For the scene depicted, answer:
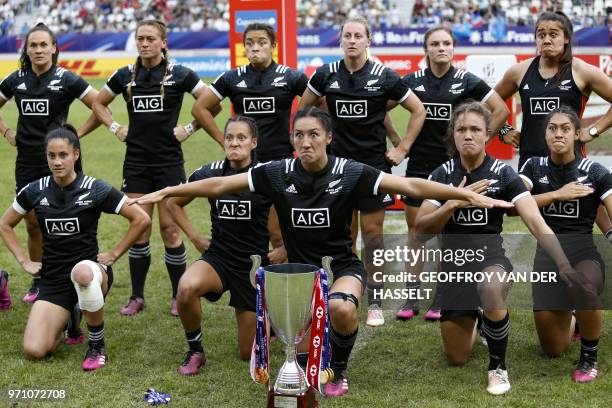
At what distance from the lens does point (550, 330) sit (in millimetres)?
5406

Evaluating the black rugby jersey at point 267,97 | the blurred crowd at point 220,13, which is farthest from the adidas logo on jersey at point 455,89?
the blurred crowd at point 220,13

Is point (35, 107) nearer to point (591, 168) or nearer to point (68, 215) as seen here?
point (68, 215)

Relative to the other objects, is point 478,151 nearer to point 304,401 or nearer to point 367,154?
point 367,154

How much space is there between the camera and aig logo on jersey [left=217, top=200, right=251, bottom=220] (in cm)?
560

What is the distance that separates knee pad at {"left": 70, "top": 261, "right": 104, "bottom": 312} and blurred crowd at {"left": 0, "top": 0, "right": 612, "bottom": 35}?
84.3 feet

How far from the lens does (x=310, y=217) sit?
498cm

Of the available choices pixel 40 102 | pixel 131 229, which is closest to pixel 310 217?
pixel 131 229

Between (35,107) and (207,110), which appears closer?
(207,110)

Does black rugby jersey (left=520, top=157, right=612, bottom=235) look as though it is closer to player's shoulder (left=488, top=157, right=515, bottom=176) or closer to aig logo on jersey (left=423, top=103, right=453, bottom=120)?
player's shoulder (left=488, top=157, right=515, bottom=176)

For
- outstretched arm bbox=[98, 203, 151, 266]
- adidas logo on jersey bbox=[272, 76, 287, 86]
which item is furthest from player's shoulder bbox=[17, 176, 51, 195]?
adidas logo on jersey bbox=[272, 76, 287, 86]

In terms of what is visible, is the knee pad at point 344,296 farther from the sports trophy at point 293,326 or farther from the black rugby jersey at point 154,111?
the black rugby jersey at point 154,111

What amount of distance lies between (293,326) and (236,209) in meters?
1.35

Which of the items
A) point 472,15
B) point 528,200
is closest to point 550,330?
point 528,200

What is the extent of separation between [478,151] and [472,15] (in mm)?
27497
